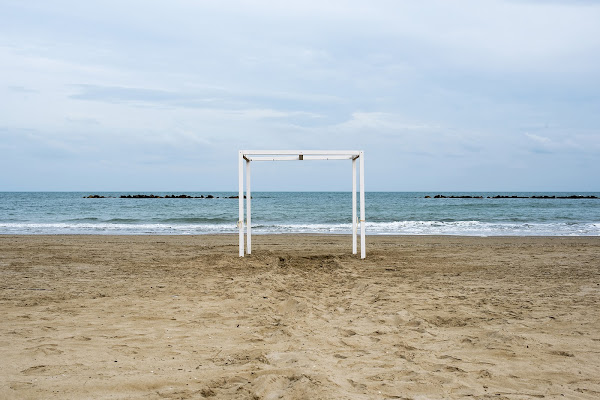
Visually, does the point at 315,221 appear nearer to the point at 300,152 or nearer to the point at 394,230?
the point at 394,230

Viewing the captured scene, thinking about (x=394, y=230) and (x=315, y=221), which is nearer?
(x=394, y=230)

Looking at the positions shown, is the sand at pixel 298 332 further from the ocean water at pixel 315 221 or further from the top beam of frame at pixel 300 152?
the ocean water at pixel 315 221

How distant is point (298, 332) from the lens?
5.02 meters

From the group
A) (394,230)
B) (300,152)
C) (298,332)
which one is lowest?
(394,230)

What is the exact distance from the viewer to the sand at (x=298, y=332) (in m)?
3.59

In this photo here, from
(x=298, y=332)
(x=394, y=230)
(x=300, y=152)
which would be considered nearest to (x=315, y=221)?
(x=394, y=230)

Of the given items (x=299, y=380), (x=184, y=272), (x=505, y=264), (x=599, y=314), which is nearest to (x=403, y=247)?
(x=505, y=264)

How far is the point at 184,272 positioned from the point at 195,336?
4397 mm

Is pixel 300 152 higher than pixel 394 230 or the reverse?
higher

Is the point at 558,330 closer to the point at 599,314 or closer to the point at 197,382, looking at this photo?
the point at 599,314

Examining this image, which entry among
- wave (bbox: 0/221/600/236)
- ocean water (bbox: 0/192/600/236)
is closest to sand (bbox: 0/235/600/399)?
wave (bbox: 0/221/600/236)

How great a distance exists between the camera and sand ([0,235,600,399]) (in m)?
3.59

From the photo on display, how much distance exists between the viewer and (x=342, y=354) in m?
4.30

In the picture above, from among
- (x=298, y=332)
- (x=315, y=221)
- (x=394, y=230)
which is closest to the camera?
(x=298, y=332)
